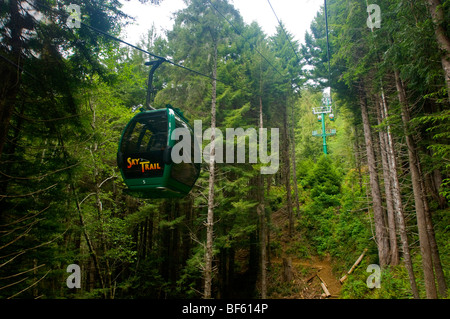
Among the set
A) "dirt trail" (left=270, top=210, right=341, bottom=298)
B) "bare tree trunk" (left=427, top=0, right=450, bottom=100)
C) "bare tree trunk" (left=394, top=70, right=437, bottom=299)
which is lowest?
"dirt trail" (left=270, top=210, right=341, bottom=298)

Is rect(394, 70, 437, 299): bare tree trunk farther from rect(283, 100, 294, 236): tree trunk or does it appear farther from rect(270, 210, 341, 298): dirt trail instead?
rect(283, 100, 294, 236): tree trunk

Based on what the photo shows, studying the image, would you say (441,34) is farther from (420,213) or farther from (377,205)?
(377,205)

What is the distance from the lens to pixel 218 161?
11.5 m

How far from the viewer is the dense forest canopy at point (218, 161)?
15.4 ft

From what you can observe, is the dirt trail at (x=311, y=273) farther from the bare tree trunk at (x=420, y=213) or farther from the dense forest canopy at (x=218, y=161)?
the bare tree trunk at (x=420, y=213)

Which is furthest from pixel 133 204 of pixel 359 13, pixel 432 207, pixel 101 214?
pixel 432 207


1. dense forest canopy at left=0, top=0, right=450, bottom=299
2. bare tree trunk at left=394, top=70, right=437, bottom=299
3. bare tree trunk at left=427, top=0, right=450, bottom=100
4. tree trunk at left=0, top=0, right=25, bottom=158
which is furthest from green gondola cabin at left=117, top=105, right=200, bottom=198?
bare tree trunk at left=394, top=70, right=437, bottom=299

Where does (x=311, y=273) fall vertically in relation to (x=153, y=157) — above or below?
below

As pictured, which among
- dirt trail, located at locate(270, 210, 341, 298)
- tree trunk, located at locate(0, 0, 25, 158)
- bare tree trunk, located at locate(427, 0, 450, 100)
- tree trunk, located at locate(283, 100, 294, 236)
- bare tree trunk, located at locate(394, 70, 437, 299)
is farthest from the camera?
tree trunk, located at locate(283, 100, 294, 236)

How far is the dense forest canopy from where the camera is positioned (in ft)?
15.4

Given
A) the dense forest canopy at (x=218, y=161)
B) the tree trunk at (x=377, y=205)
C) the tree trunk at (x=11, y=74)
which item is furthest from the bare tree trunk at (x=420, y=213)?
the tree trunk at (x=11, y=74)

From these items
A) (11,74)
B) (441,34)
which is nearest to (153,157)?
(11,74)

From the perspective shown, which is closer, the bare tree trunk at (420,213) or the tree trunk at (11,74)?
the tree trunk at (11,74)
